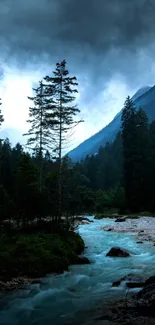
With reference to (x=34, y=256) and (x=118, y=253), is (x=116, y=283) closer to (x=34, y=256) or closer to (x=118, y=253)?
(x=34, y=256)

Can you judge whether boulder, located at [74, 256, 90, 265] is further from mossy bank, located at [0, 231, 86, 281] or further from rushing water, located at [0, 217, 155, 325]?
rushing water, located at [0, 217, 155, 325]

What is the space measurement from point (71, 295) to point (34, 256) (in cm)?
411

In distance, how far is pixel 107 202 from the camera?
79.2 meters

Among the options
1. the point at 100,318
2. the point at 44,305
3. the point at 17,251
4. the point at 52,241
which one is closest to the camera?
the point at 100,318

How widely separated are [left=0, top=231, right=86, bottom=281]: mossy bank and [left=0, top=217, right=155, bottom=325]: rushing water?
2.34 ft

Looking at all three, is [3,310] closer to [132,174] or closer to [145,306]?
[145,306]

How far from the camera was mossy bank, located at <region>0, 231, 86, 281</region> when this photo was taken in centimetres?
1418

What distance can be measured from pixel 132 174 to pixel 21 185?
44803 millimetres

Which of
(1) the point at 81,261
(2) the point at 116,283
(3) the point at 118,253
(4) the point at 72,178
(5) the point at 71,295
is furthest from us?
(4) the point at 72,178

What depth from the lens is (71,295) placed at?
12.0m

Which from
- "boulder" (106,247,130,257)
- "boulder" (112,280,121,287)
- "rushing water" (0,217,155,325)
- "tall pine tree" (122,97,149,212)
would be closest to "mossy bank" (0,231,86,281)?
"rushing water" (0,217,155,325)

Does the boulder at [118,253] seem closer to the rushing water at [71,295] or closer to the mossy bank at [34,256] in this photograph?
the rushing water at [71,295]

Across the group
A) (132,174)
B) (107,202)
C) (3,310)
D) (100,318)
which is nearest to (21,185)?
(3,310)

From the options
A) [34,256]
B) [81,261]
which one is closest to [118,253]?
Result: [81,261]
